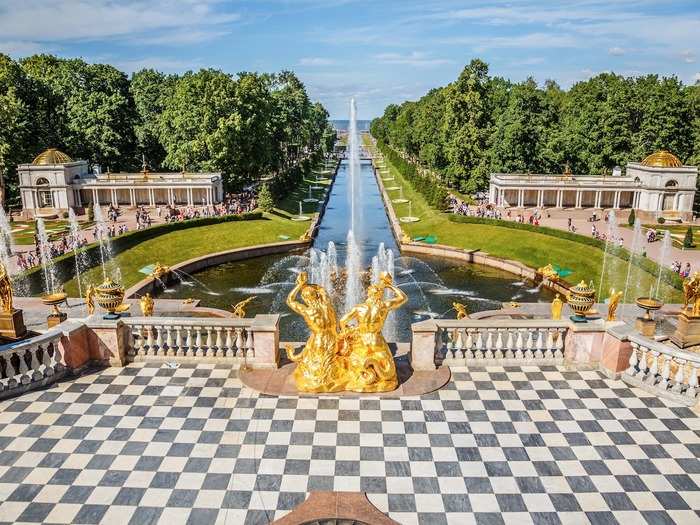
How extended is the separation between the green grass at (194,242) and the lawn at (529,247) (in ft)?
50.7

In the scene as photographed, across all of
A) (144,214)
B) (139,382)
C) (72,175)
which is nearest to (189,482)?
(139,382)

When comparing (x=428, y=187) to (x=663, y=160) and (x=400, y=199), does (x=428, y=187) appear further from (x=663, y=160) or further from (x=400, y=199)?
(x=663, y=160)

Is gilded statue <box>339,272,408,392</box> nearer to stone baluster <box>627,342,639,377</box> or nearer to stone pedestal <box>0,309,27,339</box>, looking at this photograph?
stone baluster <box>627,342,639,377</box>

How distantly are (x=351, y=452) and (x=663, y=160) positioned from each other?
2802 inches

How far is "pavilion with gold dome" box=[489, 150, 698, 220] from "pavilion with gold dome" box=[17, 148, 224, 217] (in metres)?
40.8

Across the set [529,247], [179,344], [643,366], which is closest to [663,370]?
[643,366]

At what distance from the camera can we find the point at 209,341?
17.3 metres

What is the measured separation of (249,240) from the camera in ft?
191

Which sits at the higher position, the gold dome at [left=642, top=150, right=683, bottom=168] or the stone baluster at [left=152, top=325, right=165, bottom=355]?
the gold dome at [left=642, top=150, right=683, bottom=168]

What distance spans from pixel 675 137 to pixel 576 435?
75.8m

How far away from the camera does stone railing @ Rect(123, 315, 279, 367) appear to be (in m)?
16.9

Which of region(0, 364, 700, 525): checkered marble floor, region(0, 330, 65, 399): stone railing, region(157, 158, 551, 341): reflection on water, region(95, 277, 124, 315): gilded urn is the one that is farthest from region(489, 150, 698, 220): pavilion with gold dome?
region(0, 330, 65, 399): stone railing

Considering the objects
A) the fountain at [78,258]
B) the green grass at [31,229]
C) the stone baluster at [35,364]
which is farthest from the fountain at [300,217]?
the stone baluster at [35,364]

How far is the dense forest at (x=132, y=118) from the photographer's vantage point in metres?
68.9
